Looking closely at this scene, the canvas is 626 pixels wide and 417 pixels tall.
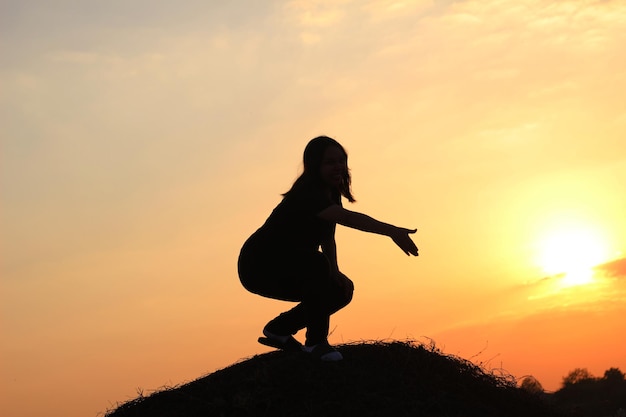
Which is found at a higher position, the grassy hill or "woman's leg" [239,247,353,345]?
"woman's leg" [239,247,353,345]

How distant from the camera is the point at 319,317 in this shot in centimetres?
905

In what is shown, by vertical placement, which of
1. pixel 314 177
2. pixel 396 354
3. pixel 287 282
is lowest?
pixel 396 354

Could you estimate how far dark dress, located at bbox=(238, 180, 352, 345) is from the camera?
29.3 feet

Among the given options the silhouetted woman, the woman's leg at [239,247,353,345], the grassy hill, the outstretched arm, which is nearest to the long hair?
the silhouetted woman

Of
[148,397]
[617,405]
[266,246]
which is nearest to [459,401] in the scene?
[266,246]

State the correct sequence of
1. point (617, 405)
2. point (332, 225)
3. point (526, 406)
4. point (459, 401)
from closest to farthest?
point (459, 401)
point (332, 225)
point (526, 406)
point (617, 405)

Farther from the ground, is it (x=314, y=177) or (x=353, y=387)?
(x=314, y=177)

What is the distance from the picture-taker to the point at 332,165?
900 centimetres

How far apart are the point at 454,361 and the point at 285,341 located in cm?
201

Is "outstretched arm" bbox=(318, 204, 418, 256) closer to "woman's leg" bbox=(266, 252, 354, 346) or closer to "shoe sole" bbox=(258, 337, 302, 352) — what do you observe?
"woman's leg" bbox=(266, 252, 354, 346)

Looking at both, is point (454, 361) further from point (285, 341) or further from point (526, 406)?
point (285, 341)

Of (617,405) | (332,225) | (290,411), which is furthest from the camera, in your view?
(617,405)

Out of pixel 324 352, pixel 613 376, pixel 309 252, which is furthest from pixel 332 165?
pixel 613 376

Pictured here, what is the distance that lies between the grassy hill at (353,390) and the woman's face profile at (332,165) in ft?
6.08
